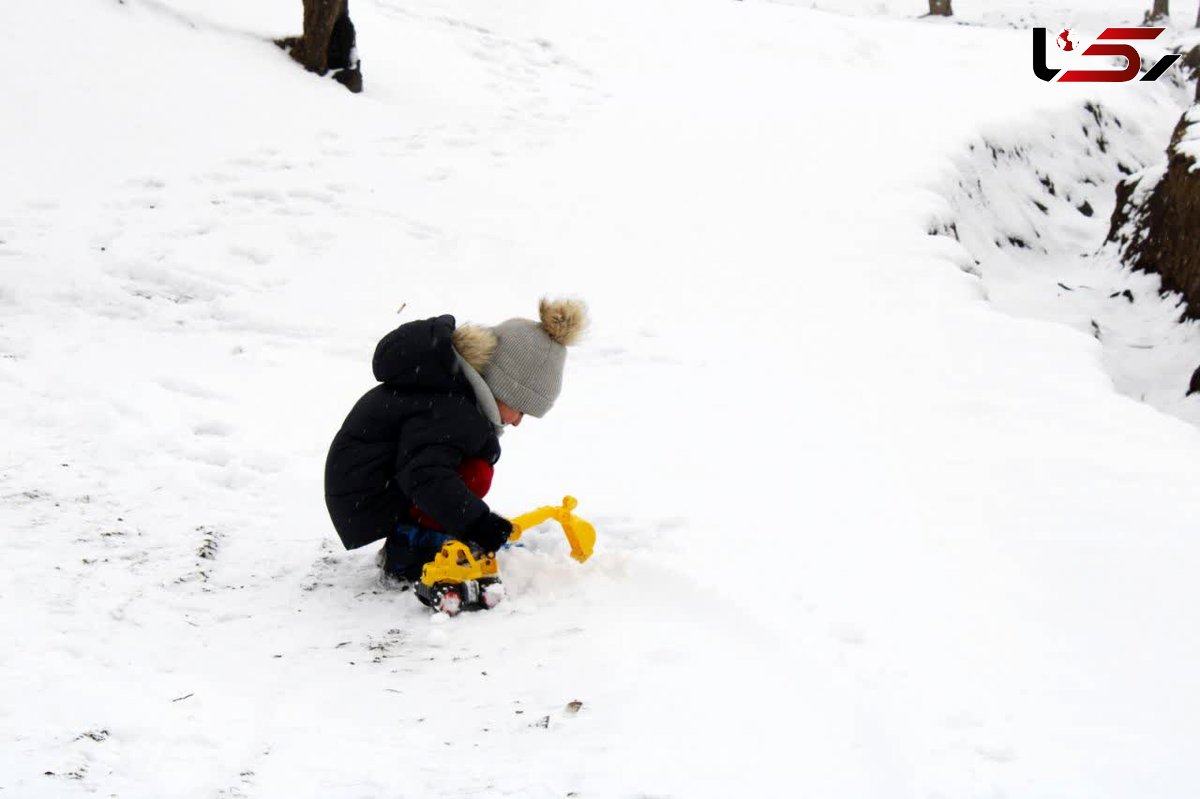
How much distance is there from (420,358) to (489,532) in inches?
23.7

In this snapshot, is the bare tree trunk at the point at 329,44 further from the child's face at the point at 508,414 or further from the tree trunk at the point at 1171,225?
the child's face at the point at 508,414

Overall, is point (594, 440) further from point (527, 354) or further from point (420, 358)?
point (420, 358)

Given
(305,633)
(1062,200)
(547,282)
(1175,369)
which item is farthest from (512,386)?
(1062,200)

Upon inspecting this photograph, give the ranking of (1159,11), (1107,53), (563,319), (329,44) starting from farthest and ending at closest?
(1159,11)
(1107,53)
(329,44)
(563,319)

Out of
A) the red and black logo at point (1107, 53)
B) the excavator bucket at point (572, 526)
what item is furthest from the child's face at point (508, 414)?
the red and black logo at point (1107, 53)

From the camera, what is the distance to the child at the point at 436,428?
11.1ft

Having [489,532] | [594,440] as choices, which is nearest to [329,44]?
[594,440]

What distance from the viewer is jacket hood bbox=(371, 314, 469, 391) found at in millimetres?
3420

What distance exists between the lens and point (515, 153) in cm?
951

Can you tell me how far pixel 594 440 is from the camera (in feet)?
16.6

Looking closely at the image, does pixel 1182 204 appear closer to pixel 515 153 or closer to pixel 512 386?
pixel 515 153

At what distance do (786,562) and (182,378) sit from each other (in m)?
3.27

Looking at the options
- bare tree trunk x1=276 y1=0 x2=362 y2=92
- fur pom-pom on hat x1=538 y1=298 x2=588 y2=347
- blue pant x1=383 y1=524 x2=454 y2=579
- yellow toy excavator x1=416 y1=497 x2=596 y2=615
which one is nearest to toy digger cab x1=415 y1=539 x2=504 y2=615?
yellow toy excavator x1=416 y1=497 x2=596 y2=615

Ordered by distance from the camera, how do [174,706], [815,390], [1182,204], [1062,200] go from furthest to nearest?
[1062,200], [1182,204], [815,390], [174,706]
